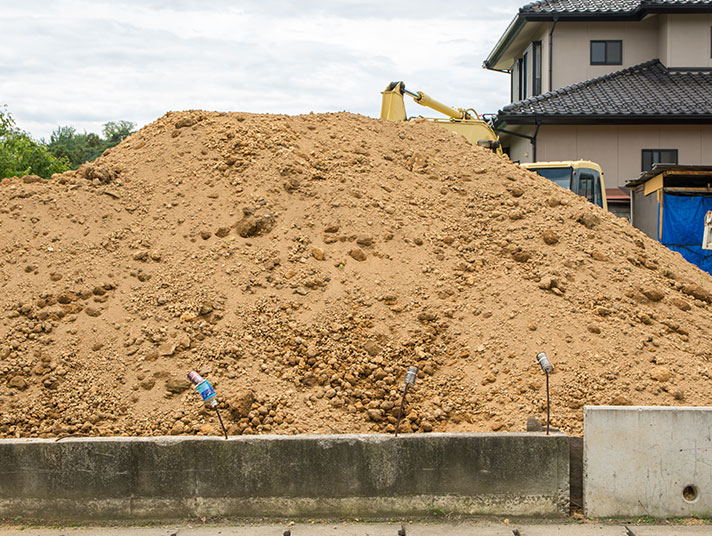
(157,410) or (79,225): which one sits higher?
(79,225)

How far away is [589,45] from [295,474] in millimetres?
18469

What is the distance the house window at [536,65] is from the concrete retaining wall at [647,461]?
1745 centimetres

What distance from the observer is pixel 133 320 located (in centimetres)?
617

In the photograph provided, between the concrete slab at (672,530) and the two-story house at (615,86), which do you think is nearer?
the concrete slab at (672,530)

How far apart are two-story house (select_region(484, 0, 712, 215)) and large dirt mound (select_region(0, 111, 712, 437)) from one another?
10.0m

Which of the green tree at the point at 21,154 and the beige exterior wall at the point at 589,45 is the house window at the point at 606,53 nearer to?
the beige exterior wall at the point at 589,45

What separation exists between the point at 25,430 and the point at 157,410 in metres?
0.97

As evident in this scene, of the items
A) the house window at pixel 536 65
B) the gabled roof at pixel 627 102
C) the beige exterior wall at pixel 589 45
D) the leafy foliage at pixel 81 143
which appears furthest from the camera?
the leafy foliage at pixel 81 143

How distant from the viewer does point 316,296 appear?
644 cm

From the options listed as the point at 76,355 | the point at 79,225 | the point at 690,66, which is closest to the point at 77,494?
the point at 76,355

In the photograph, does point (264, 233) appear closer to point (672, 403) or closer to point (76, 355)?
point (76, 355)

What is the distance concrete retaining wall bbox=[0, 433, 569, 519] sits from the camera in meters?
4.61

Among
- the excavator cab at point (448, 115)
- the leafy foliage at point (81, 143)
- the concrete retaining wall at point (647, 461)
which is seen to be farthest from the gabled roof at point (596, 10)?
the leafy foliage at point (81, 143)

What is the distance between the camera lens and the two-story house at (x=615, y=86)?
1783 centimetres
